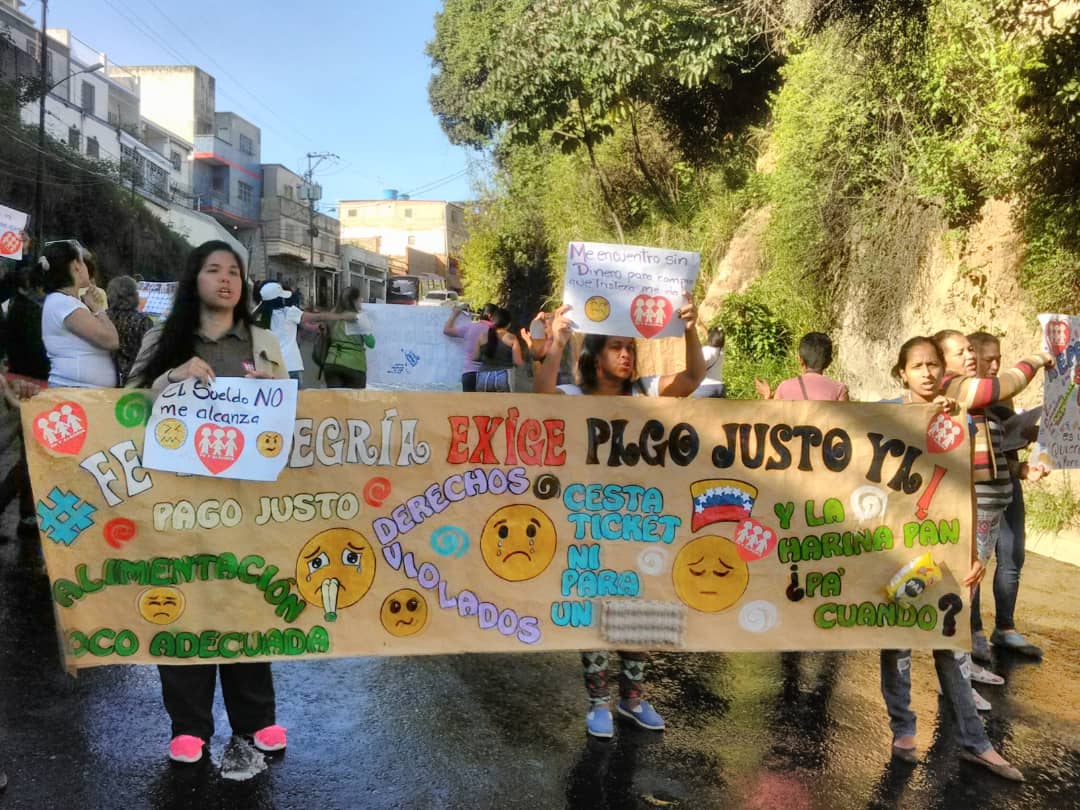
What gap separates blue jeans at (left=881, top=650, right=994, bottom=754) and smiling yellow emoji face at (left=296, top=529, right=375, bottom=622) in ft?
6.92

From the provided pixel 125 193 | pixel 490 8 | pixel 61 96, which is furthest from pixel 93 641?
pixel 61 96

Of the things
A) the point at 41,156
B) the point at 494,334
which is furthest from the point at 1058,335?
the point at 41,156

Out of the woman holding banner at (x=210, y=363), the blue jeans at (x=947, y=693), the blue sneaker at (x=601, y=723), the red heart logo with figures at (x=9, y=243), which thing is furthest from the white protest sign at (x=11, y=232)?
the blue jeans at (x=947, y=693)

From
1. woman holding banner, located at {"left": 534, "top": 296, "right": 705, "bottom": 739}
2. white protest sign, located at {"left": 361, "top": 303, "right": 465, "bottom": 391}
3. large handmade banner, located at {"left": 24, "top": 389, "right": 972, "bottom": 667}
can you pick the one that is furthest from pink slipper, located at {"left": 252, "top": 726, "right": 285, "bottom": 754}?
white protest sign, located at {"left": 361, "top": 303, "right": 465, "bottom": 391}

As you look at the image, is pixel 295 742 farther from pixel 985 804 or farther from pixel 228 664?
pixel 985 804

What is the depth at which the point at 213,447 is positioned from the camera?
3596 mm

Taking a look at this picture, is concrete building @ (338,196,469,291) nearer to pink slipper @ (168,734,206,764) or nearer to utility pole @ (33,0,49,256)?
utility pole @ (33,0,49,256)

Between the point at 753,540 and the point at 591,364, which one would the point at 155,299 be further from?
the point at 753,540

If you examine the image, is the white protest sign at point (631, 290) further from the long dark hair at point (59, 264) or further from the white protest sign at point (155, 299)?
the white protest sign at point (155, 299)

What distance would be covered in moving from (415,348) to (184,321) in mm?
7881

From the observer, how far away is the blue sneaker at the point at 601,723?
13.6 feet

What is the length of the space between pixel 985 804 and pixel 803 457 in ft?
4.67

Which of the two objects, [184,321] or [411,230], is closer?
[184,321]

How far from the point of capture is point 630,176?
2214 cm
